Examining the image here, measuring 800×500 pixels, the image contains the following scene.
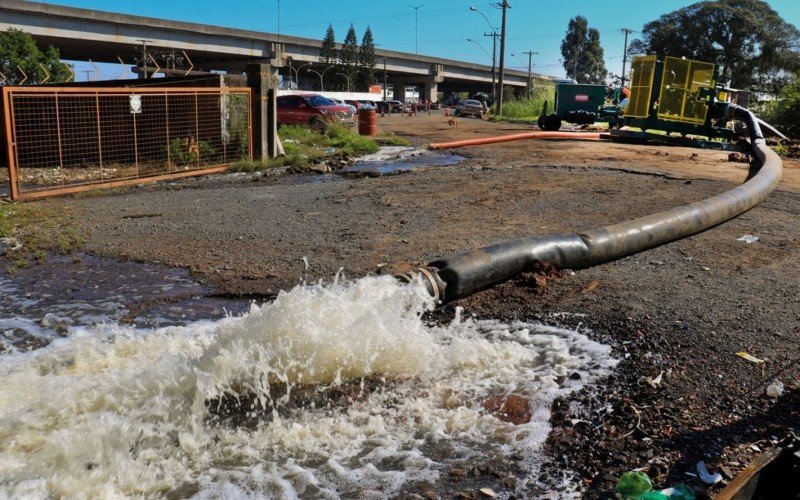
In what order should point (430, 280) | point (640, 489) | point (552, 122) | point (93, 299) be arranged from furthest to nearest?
point (552, 122) < point (93, 299) < point (430, 280) < point (640, 489)

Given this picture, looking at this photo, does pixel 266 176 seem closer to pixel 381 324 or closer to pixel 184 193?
pixel 184 193

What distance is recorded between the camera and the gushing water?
323 cm

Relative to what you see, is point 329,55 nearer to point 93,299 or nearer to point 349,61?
point 349,61

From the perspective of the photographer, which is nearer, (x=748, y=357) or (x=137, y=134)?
(x=748, y=357)

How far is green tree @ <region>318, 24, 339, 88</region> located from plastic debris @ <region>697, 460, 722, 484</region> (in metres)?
82.6

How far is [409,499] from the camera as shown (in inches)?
119

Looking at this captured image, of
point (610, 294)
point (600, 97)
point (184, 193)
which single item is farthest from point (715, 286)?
point (600, 97)

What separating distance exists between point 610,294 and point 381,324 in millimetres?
2263

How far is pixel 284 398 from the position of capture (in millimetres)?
3973

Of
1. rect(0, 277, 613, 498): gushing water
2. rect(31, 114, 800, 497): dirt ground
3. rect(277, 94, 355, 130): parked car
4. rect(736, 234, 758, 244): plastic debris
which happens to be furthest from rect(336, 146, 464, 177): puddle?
rect(0, 277, 613, 498): gushing water

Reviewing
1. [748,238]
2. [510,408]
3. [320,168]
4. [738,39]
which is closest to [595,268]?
[748,238]

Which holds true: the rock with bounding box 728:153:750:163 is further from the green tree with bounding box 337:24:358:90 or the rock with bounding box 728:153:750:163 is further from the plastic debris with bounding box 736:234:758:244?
the green tree with bounding box 337:24:358:90

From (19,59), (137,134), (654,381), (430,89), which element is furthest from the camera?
(430,89)

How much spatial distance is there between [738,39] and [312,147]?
3170 inches
